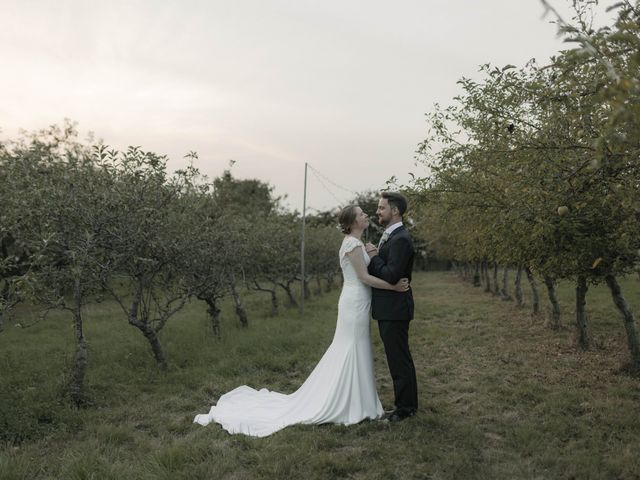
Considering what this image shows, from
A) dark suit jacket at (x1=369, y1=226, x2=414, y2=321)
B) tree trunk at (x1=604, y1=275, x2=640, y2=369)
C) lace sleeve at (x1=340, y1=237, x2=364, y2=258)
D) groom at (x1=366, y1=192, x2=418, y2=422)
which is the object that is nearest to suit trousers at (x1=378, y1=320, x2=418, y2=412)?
groom at (x1=366, y1=192, x2=418, y2=422)

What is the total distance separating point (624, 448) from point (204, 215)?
28.7ft

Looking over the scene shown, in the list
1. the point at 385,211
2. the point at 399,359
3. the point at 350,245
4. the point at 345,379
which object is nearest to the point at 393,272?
the point at 350,245

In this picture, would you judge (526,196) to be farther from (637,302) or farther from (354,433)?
(637,302)

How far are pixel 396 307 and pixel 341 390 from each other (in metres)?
1.23

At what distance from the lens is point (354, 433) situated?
573 centimetres

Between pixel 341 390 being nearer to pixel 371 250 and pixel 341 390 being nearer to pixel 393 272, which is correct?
pixel 393 272

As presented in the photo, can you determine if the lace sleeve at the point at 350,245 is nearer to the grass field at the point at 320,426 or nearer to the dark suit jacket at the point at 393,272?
the dark suit jacket at the point at 393,272

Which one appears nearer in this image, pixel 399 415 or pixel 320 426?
pixel 320 426

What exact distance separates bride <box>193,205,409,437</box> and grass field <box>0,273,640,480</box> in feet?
0.74

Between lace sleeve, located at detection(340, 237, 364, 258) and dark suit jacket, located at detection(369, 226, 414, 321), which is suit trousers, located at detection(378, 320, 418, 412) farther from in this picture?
lace sleeve, located at detection(340, 237, 364, 258)

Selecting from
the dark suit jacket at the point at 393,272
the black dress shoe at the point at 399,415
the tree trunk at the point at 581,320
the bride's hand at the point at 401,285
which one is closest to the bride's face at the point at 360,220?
the dark suit jacket at the point at 393,272

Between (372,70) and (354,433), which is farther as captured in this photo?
(372,70)

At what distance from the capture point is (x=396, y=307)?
6125mm

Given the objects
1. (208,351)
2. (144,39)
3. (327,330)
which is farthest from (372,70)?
(208,351)
